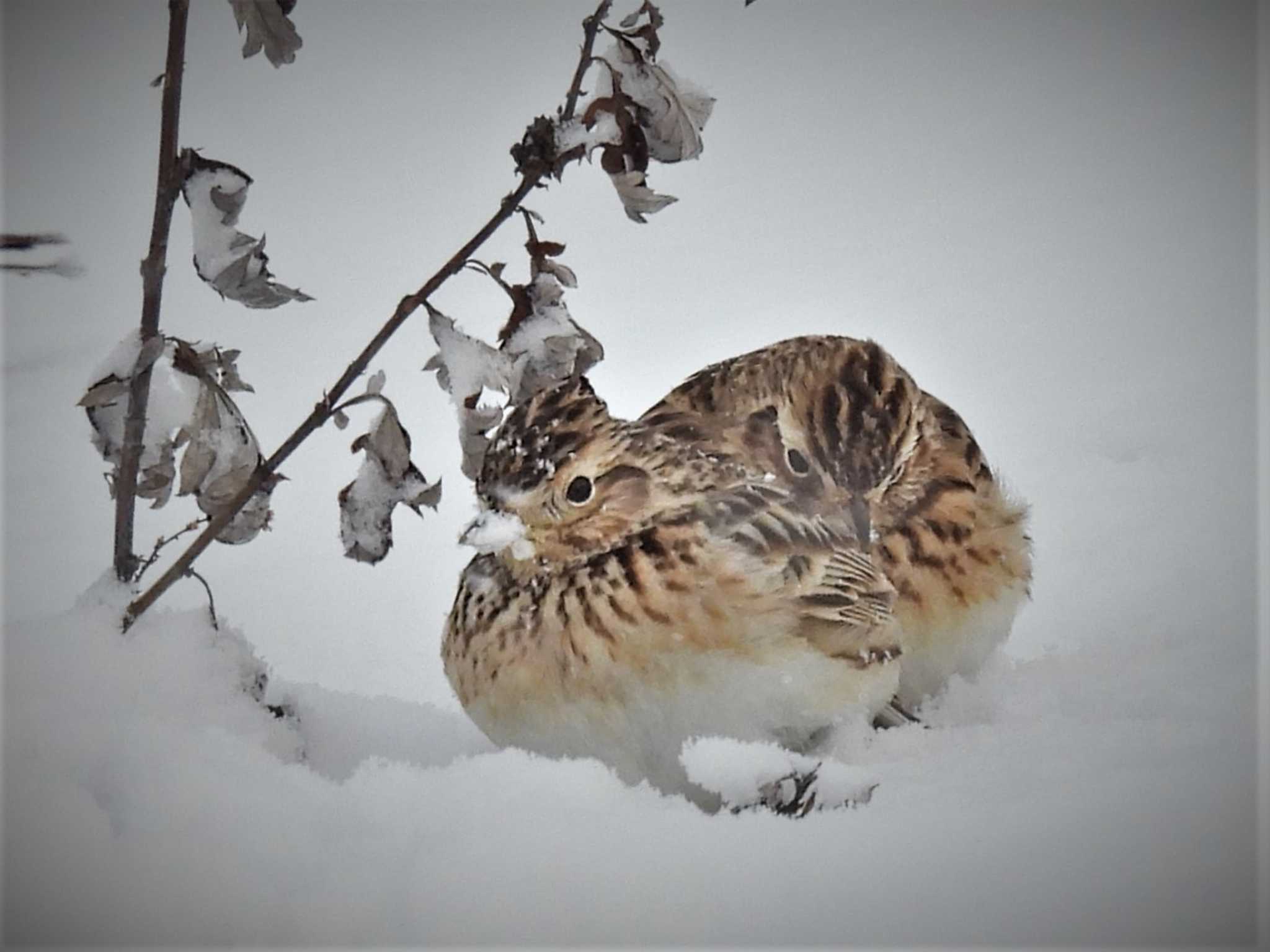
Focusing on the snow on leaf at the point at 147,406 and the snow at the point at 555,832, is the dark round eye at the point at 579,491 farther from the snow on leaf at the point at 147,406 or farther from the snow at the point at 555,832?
the snow on leaf at the point at 147,406

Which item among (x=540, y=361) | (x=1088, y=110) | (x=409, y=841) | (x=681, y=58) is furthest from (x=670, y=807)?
(x=1088, y=110)

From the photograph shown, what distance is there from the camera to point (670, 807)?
3.41 feet

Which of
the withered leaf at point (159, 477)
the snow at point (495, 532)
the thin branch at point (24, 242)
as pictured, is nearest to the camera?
the thin branch at point (24, 242)

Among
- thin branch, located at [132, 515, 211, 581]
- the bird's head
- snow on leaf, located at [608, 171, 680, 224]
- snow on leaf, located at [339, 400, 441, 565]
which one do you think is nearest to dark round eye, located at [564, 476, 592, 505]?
the bird's head

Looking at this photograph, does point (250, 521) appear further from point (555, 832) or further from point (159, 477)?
point (555, 832)

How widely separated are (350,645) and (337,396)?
346 mm

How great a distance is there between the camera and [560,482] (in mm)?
1060

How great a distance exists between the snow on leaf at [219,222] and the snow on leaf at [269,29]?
10 centimetres

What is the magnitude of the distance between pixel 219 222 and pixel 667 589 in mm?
459

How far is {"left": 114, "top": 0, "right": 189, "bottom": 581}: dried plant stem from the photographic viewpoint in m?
1.05

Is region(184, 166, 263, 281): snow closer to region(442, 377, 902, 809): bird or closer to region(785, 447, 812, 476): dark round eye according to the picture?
region(442, 377, 902, 809): bird

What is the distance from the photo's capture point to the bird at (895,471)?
3.94ft

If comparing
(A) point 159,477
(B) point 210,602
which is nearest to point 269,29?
(A) point 159,477

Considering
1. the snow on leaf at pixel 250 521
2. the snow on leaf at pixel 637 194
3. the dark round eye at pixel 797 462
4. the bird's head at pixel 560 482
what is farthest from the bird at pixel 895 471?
the snow on leaf at pixel 250 521
